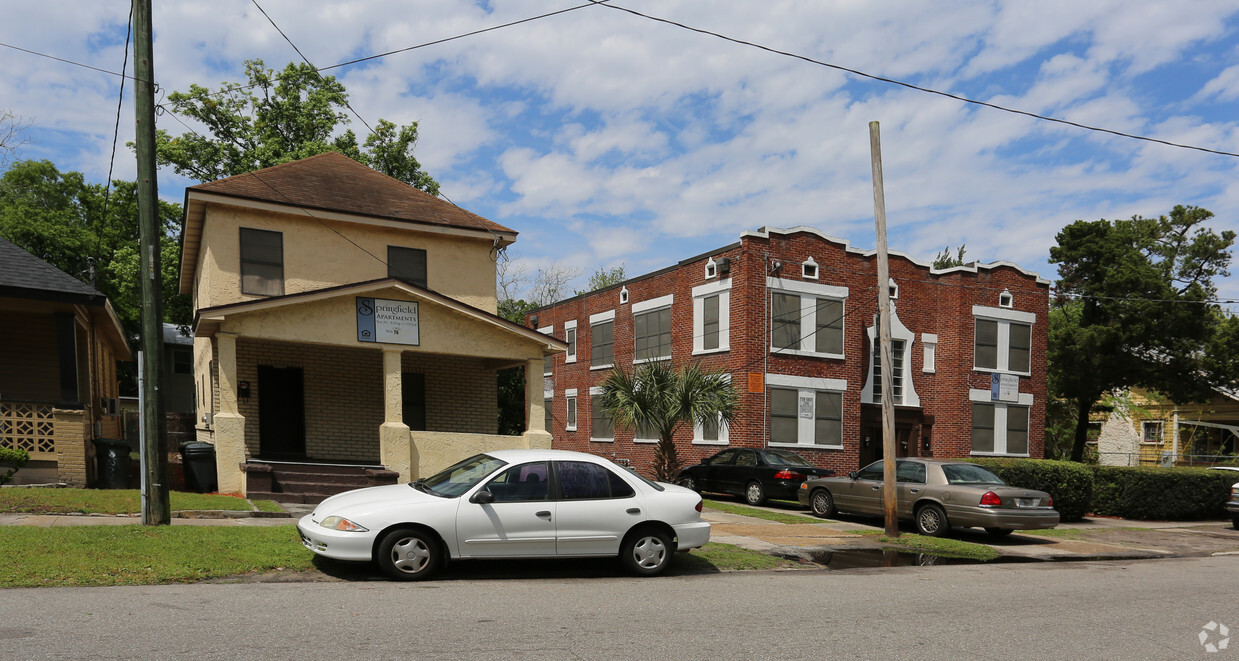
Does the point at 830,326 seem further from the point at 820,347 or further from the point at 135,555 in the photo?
the point at 135,555

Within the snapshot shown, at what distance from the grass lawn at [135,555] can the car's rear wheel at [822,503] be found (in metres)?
10.9

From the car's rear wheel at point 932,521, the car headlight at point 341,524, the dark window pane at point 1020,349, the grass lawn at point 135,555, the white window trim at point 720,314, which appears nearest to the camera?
the grass lawn at point 135,555

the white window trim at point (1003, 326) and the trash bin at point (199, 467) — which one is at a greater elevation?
the white window trim at point (1003, 326)

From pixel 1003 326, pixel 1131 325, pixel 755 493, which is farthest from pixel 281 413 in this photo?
pixel 1131 325

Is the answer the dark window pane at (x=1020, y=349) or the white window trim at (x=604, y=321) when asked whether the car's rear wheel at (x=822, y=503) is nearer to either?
the white window trim at (x=604, y=321)

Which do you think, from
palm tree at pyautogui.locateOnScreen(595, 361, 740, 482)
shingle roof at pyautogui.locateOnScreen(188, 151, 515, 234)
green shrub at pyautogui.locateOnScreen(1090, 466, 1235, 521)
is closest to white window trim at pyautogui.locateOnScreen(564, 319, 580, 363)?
palm tree at pyautogui.locateOnScreen(595, 361, 740, 482)

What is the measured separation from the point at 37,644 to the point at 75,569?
2779 millimetres

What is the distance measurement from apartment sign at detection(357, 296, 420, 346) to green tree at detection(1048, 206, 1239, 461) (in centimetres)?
2433

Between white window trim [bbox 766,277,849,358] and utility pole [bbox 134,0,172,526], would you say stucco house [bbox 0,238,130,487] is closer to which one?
utility pole [bbox 134,0,172,526]

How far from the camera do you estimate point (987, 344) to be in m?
29.4

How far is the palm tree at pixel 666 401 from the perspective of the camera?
67.7 ft

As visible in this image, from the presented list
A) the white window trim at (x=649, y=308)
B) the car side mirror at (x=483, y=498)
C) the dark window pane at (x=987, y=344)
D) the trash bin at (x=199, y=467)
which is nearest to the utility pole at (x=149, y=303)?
the car side mirror at (x=483, y=498)

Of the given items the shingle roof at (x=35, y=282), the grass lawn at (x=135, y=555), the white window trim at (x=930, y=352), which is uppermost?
the shingle roof at (x=35, y=282)

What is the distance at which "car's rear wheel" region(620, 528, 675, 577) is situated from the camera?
9.40 metres
